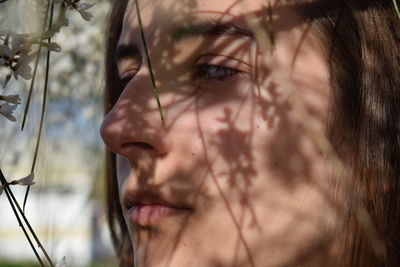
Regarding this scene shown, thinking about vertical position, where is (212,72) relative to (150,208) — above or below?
above

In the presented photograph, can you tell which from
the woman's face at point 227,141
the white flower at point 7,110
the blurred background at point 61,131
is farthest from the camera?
the blurred background at point 61,131

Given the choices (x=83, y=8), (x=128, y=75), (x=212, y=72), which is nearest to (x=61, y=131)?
(x=128, y=75)

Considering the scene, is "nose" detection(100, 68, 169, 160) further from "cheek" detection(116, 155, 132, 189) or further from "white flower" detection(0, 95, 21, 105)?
"white flower" detection(0, 95, 21, 105)

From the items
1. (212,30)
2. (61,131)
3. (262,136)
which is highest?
(212,30)

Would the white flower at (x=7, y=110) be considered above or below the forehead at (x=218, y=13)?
below

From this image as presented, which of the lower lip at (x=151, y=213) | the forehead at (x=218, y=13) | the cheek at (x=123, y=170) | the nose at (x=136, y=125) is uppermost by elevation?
the forehead at (x=218, y=13)

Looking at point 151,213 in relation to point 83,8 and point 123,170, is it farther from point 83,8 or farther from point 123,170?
point 83,8

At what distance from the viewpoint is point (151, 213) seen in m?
0.65

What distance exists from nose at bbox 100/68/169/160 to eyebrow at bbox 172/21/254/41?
7 cm

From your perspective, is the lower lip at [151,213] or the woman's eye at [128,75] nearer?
the lower lip at [151,213]

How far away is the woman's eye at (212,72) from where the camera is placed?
0.68 metres

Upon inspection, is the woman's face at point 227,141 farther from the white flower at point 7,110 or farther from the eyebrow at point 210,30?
the white flower at point 7,110

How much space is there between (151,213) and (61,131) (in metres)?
0.88

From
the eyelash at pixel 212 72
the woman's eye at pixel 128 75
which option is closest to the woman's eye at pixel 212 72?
the eyelash at pixel 212 72
